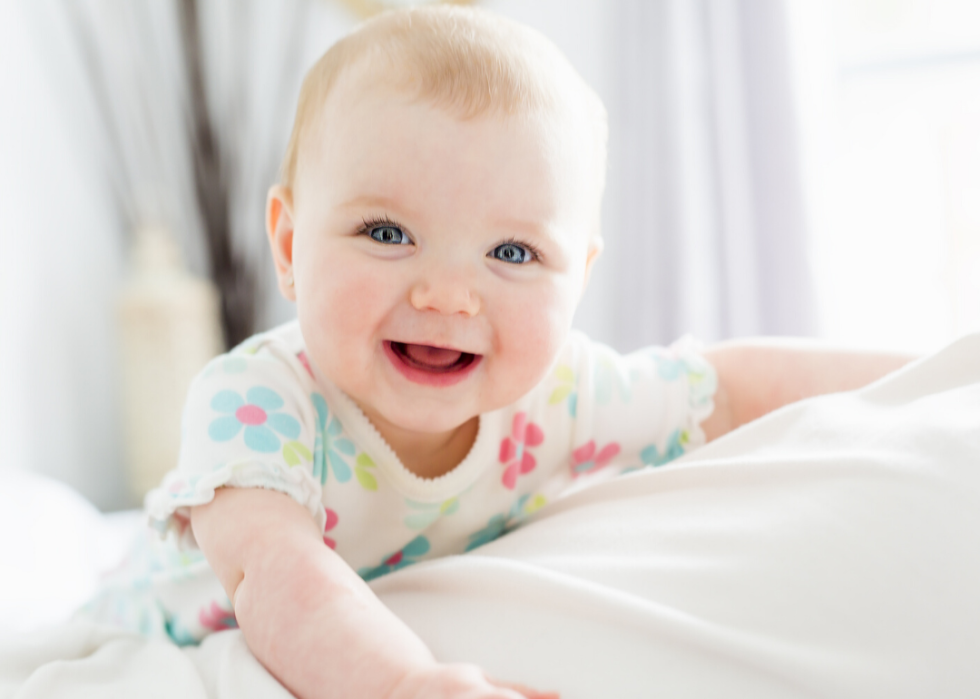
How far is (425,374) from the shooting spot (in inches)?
27.8

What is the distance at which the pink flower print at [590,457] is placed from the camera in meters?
0.93

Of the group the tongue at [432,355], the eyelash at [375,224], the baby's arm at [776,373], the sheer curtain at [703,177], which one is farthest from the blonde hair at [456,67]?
the sheer curtain at [703,177]

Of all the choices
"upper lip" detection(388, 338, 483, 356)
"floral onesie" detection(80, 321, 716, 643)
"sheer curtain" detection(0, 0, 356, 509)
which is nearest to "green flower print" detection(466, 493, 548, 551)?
"floral onesie" detection(80, 321, 716, 643)

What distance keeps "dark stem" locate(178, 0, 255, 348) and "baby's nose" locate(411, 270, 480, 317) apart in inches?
79.4

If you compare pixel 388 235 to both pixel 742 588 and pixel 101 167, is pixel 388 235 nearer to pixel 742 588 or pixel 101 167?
pixel 742 588

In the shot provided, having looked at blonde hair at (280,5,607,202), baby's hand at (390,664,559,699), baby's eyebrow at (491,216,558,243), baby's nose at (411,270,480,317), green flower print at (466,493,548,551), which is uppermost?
blonde hair at (280,5,607,202)

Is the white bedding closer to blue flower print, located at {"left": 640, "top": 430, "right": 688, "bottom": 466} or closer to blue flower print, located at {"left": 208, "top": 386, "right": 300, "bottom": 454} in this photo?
blue flower print, located at {"left": 208, "top": 386, "right": 300, "bottom": 454}

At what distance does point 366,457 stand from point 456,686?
412 mm

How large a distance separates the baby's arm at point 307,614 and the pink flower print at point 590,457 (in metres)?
0.39

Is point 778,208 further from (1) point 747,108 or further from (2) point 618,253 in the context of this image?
(2) point 618,253

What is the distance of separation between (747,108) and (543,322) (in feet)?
5.87

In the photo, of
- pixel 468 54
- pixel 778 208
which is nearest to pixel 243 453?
pixel 468 54

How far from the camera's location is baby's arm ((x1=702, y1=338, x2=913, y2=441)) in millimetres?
839

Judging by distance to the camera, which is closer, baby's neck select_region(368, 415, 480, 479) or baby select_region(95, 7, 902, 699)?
baby select_region(95, 7, 902, 699)
